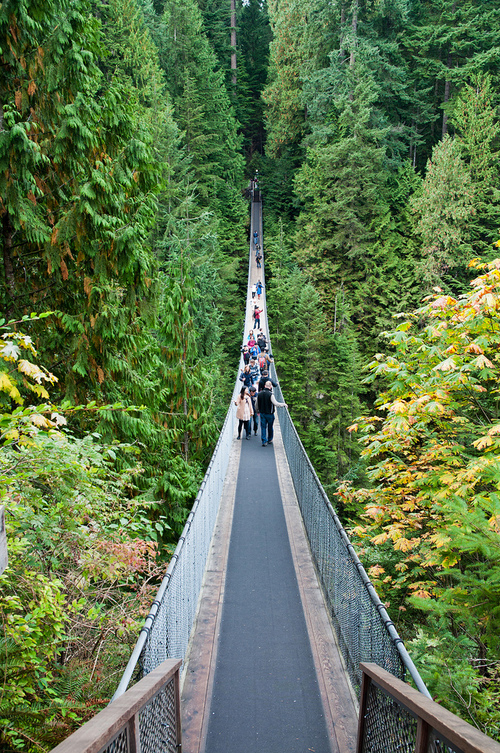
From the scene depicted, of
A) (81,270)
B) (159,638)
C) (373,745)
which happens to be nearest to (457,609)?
(373,745)

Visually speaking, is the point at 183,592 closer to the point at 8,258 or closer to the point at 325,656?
the point at 325,656

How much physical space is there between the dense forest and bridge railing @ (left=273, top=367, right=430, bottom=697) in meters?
0.30

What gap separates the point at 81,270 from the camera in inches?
267

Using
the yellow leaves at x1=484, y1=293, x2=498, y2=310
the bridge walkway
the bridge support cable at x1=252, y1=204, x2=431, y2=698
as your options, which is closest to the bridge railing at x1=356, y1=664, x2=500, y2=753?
the bridge support cable at x1=252, y1=204, x2=431, y2=698

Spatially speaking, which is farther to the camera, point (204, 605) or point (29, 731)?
point (204, 605)

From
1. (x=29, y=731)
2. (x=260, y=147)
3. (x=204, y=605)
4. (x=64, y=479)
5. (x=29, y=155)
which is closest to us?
(x=29, y=731)

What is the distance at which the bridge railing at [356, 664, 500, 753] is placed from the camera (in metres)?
1.53

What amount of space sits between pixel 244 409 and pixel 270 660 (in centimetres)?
697

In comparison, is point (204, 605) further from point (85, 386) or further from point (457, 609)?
point (85, 386)

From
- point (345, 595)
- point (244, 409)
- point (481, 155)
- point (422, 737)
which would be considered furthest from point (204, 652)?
point (481, 155)

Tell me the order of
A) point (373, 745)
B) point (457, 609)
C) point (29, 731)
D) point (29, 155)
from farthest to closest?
point (29, 155) < point (457, 609) < point (373, 745) < point (29, 731)

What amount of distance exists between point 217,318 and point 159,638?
1992 centimetres

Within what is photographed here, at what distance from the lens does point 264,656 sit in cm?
419

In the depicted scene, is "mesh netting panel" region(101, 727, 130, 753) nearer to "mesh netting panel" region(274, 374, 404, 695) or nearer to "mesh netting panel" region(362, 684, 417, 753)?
"mesh netting panel" region(362, 684, 417, 753)
